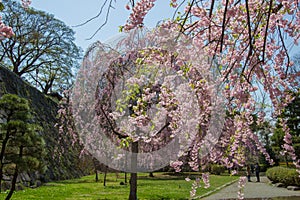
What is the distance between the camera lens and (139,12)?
2.32m

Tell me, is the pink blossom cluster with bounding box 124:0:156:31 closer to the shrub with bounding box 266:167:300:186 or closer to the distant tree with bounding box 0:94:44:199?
the distant tree with bounding box 0:94:44:199

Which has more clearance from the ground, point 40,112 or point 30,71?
point 30,71

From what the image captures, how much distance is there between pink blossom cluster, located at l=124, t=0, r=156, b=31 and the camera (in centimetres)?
232

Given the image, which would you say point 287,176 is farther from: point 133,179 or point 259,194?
point 133,179

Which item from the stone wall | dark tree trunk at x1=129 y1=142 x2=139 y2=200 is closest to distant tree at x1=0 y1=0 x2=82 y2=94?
the stone wall

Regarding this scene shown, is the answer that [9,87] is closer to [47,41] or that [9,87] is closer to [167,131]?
[167,131]

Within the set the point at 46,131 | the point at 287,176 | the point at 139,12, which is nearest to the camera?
the point at 139,12

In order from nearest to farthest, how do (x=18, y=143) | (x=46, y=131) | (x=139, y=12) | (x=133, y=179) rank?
(x=139, y=12) < (x=18, y=143) < (x=133, y=179) < (x=46, y=131)

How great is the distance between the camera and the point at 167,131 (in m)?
6.20

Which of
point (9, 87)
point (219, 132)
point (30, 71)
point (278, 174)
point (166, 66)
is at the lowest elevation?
point (278, 174)

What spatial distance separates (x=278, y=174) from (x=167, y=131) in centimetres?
763

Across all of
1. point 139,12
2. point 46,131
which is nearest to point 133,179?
point 139,12

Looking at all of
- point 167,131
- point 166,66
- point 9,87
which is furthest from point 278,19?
point 9,87

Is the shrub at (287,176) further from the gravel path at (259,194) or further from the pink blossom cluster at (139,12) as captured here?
the pink blossom cluster at (139,12)
